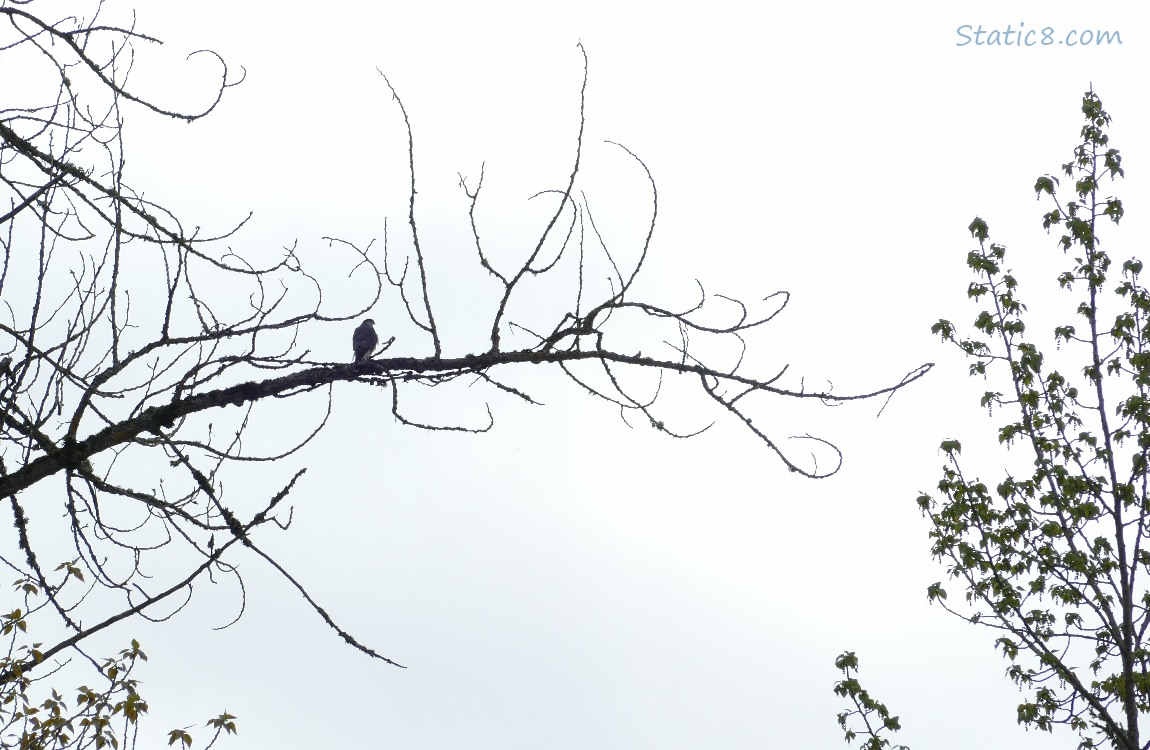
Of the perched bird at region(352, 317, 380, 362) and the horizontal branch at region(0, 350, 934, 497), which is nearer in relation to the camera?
→ the horizontal branch at region(0, 350, 934, 497)

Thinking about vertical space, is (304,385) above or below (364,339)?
below

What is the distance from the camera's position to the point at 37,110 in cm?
316

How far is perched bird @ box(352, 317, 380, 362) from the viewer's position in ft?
29.7

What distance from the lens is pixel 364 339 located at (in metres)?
9.03

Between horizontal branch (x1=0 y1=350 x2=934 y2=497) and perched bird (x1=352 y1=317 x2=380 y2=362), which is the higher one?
perched bird (x1=352 y1=317 x2=380 y2=362)

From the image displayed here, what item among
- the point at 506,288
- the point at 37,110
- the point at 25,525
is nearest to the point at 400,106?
the point at 506,288

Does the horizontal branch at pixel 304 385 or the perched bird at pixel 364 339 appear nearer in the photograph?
the horizontal branch at pixel 304 385

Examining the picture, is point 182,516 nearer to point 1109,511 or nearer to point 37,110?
point 37,110

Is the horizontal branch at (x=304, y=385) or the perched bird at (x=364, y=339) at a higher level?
the perched bird at (x=364, y=339)

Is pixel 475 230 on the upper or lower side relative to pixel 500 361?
upper

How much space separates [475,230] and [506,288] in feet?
0.68

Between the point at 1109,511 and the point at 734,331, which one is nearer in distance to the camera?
A: the point at 734,331

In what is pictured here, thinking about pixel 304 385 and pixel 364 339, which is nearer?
pixel 304 385

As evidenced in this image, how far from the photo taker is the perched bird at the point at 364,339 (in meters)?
9.04
